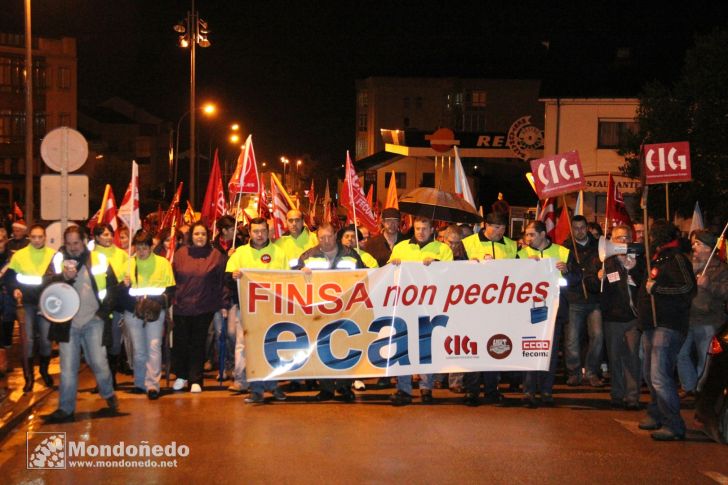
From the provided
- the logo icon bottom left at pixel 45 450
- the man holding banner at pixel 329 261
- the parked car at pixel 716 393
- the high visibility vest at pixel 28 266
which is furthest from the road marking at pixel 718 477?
the high visibility vest at pixel 28 266

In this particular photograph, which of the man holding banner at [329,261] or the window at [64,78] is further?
the window at [64,78]

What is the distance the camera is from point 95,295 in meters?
9.61

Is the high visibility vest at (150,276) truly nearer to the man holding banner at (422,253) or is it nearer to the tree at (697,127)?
the man holding banner at (422,253)

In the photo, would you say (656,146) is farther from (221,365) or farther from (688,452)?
(221,365)

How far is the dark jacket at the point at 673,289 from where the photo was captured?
8.87m

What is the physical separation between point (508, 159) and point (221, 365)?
48425 mm

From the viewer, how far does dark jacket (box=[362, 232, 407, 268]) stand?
12.6 m

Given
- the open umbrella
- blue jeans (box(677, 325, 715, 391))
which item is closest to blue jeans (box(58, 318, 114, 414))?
the open umbrella

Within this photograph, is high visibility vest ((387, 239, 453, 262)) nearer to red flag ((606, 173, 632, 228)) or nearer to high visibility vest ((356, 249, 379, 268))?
high visibility vest ((356, 249, 379, 268))

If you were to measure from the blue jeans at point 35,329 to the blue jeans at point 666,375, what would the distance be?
22.8 feet

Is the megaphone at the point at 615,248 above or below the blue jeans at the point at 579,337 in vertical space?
above

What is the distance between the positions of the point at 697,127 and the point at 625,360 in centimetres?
1982

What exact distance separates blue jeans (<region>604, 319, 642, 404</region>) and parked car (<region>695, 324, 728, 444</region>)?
181 centimetres

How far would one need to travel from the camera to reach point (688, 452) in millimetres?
8312
